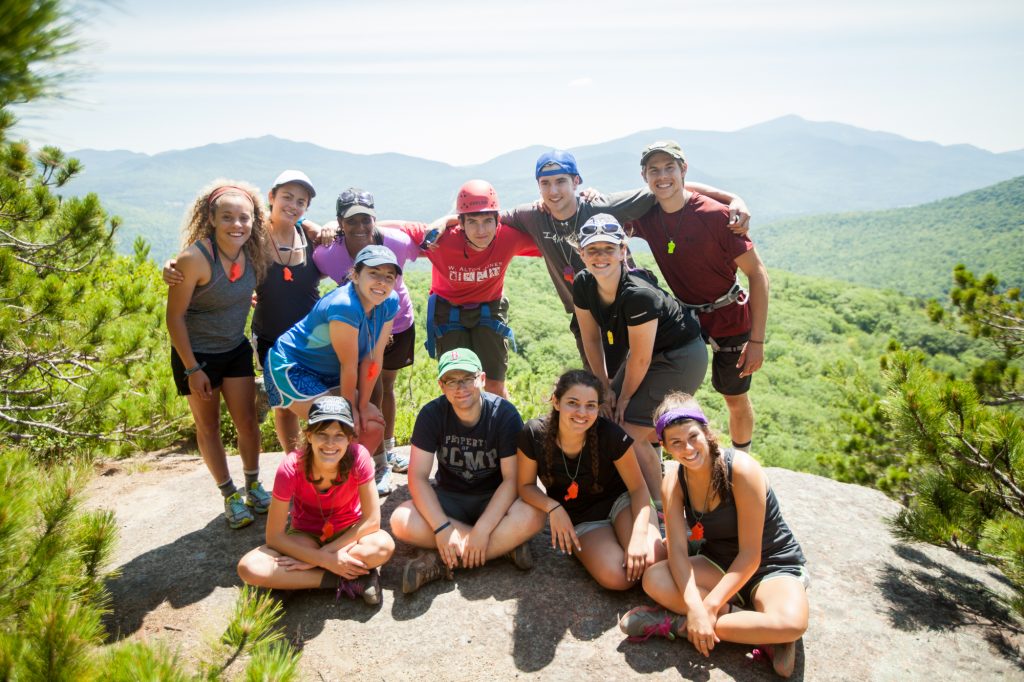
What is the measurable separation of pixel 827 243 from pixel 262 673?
202942 millimetres

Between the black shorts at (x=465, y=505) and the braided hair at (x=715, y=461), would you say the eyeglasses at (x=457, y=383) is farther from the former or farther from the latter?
the braided hair at (x=715, y=461)

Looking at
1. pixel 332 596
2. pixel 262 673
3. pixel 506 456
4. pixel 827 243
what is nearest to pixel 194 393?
pixel 332 596

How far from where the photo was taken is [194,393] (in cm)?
400

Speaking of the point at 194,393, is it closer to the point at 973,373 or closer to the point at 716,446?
the point at 716,446

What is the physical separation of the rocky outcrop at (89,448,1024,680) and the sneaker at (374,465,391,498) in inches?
29.1

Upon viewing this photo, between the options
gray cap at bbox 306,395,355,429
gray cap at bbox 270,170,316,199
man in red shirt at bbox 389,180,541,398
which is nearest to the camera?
gray cap at bbox 306,395,355,429

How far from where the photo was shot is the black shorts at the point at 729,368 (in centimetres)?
450

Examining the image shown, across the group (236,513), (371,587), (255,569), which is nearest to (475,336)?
(371,587)

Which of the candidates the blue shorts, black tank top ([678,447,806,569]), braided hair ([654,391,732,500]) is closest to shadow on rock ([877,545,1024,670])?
black tank top ([678,447,806,569])

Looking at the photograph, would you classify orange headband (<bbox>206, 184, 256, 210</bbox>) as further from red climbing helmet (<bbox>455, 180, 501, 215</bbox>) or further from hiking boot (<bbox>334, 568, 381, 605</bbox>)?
hiking boot (<bbox>334, 568, 381, 605</bbox>)

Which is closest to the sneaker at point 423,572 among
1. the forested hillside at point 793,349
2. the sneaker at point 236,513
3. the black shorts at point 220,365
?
the sneaker at point 236,513

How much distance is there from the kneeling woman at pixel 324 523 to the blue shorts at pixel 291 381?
234 mm

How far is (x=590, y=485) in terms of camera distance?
148 inches

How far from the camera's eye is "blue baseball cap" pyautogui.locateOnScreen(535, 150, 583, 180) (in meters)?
4.38
